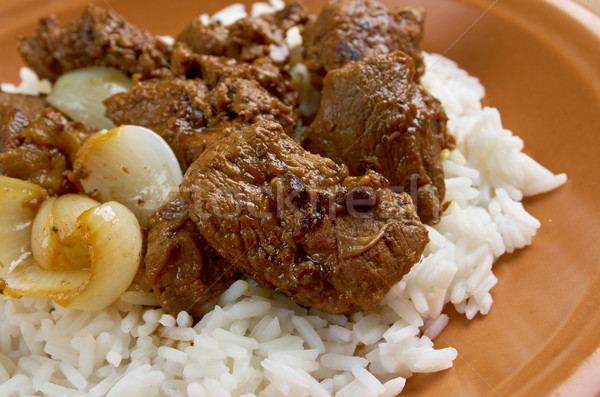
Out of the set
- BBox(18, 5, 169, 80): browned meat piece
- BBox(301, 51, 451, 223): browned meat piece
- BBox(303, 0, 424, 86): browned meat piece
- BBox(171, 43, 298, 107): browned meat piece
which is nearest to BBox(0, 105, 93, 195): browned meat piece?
BBox(18, 5, 169, 80): browned meat piece

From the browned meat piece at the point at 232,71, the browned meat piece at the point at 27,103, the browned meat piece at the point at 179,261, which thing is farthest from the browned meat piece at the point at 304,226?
the browned meat piece at the point at 27,103

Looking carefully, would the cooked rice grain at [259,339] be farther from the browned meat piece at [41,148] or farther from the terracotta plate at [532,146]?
the browned meat piece at [41,148]

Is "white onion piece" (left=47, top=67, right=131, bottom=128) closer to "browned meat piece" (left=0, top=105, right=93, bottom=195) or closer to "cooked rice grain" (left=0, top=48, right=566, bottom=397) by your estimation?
"browned meat piece" (left=0, top=105, right=93, bottom=195)

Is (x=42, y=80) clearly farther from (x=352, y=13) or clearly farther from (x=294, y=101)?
(x=352, y=13)

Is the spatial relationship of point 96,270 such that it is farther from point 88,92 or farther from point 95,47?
point 95,47

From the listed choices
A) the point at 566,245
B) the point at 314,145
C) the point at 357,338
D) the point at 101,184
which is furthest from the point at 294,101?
the point at 566,245
